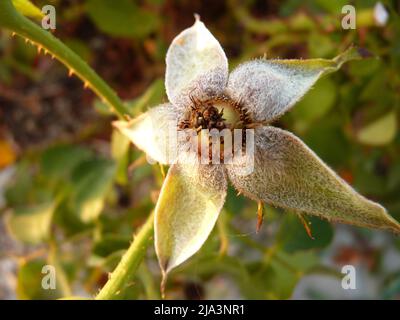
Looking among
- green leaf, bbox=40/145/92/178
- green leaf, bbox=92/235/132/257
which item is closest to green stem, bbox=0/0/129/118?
green leaf, bbox=92/235/132/257

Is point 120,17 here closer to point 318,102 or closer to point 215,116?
point 318,102

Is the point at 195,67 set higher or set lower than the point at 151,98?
lower

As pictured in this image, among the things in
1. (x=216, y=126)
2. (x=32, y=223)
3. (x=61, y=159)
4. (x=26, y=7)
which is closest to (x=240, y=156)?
(x=216, y=126)

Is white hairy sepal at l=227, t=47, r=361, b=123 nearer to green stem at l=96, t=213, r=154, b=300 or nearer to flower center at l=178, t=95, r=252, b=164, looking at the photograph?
flower center at l=178, t=95, r=252, b=164

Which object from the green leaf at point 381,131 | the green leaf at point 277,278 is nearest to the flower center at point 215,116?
the green leaf at point 277,278

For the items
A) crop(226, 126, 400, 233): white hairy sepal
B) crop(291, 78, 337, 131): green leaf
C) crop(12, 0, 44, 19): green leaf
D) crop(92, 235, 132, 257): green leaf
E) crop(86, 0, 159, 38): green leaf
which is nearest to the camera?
crop(226, 126, 400, 233): white hairy sepal

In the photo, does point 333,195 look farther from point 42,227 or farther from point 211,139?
point 42,227
